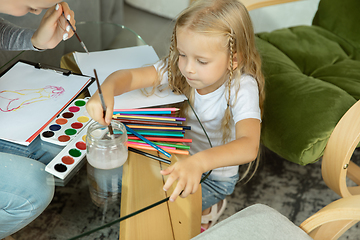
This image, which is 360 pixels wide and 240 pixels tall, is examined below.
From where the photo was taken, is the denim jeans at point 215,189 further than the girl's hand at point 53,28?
Yes

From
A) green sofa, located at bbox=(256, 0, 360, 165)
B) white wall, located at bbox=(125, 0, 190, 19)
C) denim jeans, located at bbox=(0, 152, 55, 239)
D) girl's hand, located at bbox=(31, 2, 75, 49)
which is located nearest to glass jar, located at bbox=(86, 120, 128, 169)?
denim jeans, located at bbox=(0, 152, 55, 239)

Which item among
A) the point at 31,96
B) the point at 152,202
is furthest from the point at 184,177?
the point at 31,96

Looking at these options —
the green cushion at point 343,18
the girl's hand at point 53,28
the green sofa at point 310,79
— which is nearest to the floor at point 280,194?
the green sofa at point 310,79

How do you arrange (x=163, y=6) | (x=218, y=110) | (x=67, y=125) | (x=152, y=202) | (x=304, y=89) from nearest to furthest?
(x=152, y=202) → (x=67, y=125) → (x=218, y=110) → (x=304, y=89) → (x=163, y=6)

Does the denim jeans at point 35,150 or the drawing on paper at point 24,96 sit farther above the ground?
the drawing on paper at point 24,96

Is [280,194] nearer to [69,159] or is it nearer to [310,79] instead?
[310,79]

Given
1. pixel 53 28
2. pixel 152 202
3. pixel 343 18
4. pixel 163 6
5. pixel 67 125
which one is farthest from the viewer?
pixel 163 6

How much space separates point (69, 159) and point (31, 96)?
0.28 m

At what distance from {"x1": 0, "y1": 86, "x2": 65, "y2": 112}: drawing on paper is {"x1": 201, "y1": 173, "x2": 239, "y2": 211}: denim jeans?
0.52m

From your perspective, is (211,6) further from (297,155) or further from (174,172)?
(297,155)

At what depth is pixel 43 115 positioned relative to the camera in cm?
84

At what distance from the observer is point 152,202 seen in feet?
2.25

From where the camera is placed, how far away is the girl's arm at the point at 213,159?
0.70m

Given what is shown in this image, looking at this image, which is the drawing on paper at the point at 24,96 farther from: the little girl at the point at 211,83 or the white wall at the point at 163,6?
the white wall at the point at 163,6
